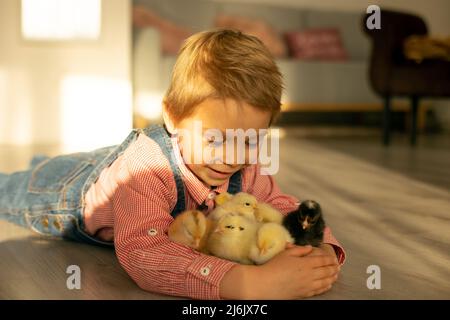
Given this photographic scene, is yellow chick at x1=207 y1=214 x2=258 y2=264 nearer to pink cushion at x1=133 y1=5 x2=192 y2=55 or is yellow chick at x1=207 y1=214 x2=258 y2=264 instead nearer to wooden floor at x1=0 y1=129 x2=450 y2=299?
wooden floor at x1=0 y1=129 x2=450 y2=299

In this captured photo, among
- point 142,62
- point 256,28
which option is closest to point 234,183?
point 142,62

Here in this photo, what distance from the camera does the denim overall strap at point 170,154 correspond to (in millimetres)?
1037

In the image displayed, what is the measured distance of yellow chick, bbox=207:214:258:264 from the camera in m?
0.91

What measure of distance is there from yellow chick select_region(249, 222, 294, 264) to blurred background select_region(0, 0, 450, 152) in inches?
85.0

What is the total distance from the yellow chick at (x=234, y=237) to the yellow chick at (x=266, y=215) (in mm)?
67

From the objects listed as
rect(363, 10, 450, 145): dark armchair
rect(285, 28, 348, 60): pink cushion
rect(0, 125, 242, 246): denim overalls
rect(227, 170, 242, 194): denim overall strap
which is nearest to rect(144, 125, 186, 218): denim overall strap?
rect(0, 125, 242, 246): denim overalls

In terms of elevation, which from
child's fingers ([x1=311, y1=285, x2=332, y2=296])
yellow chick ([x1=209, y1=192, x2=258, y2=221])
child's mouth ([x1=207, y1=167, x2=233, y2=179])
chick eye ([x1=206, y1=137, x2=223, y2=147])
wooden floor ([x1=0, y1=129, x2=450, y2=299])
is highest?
chick eye ([x1=206, y1=137, x2=223, y2=147])

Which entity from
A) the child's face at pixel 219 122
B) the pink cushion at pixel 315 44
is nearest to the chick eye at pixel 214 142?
the child's face at pixel 219 122

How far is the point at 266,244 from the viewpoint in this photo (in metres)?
0.89

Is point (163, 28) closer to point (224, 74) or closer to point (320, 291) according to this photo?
point (224, 74)

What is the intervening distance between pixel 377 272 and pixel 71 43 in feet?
8.40

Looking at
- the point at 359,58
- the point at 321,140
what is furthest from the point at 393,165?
the point at 359,58

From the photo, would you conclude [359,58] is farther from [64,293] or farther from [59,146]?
[64,293]

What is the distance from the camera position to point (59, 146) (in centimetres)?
305
